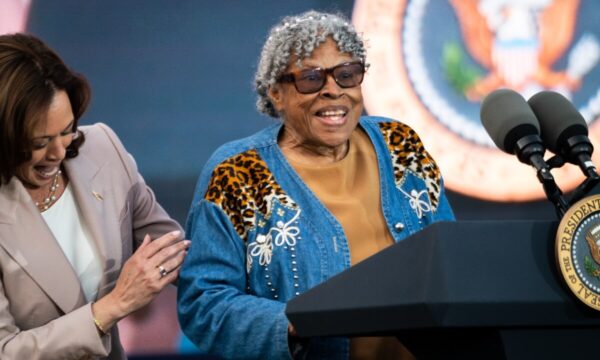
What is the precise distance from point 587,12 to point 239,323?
1.88 meters

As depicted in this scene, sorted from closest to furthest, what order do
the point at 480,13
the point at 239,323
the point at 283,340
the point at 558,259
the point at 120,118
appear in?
the point at 558,259, the point at 283,340, the point at 239,323, the point at 120,118, the point at 480,13

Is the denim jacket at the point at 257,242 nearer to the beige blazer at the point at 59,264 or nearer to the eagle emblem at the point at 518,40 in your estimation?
the beige blazer at the point at 59,264

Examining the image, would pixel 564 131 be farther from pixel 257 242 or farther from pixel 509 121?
pixel 257 242

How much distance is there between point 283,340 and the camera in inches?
73.9

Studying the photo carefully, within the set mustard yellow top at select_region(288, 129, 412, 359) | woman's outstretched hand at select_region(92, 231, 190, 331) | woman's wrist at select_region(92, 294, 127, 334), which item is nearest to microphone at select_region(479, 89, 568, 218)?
mustard yellow top at select_region(288, 129, 412, 359)

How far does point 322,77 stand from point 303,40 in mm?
87

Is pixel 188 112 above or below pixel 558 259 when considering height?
below

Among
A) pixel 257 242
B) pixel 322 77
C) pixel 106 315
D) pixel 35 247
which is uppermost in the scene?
pixel 322 77

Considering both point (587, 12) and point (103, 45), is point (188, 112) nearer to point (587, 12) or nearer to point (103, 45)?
point (103, 45)

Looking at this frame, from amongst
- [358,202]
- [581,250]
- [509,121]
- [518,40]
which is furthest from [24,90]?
[518,40]

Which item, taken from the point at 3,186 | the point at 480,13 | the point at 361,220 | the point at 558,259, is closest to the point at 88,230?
the point at 3,186

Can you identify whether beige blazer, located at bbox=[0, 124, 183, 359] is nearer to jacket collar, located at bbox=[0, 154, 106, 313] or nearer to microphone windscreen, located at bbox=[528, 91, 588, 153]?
jacket collar, located at bbox=[0, 154, 106, 313]

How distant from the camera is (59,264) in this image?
7.53ft

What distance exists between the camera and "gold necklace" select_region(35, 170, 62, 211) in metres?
2.36
